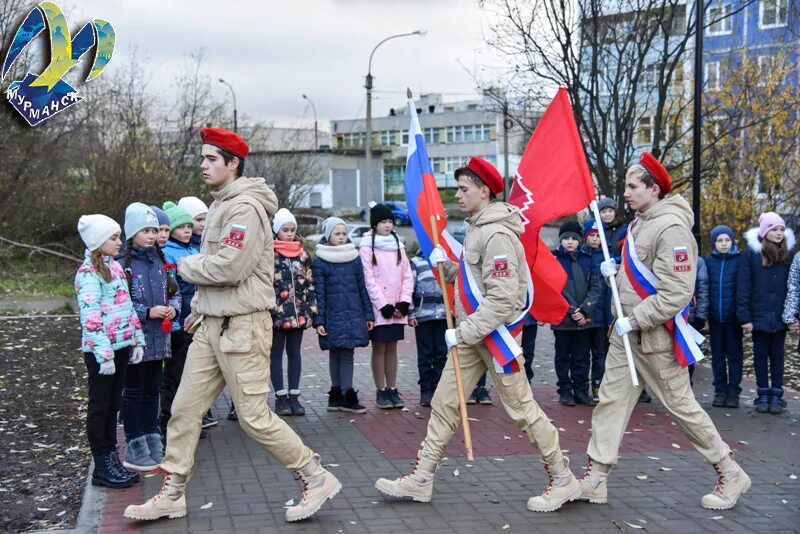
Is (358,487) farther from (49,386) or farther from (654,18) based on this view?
(654,18)

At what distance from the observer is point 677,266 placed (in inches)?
227

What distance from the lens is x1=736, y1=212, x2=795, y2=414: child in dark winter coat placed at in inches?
354

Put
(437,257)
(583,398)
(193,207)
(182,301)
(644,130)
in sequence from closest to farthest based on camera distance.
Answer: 1. (437,257)
2. (182,301)
3. (193,207)
4. (583,398)
5. (644,130)

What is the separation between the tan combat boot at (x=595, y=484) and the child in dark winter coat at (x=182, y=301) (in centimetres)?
332

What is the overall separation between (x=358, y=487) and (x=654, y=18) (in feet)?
31.4

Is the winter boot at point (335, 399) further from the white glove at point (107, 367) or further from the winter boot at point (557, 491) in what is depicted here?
the winter boot at point (557, 491)

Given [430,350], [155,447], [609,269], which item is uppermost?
[609,269]

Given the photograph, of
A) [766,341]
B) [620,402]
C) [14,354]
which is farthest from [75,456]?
[766,341]

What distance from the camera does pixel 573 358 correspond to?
9.36 meters

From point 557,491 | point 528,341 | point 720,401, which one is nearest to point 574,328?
point 528,341

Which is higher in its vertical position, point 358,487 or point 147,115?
point 147,115

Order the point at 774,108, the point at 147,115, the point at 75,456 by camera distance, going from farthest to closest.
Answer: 1. the point at 147,115
2. the point at 774,108
3. the point at 75,456

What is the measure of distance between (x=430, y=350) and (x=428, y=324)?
0.27m

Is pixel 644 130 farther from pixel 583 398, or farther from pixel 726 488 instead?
A: pixel 726 488
